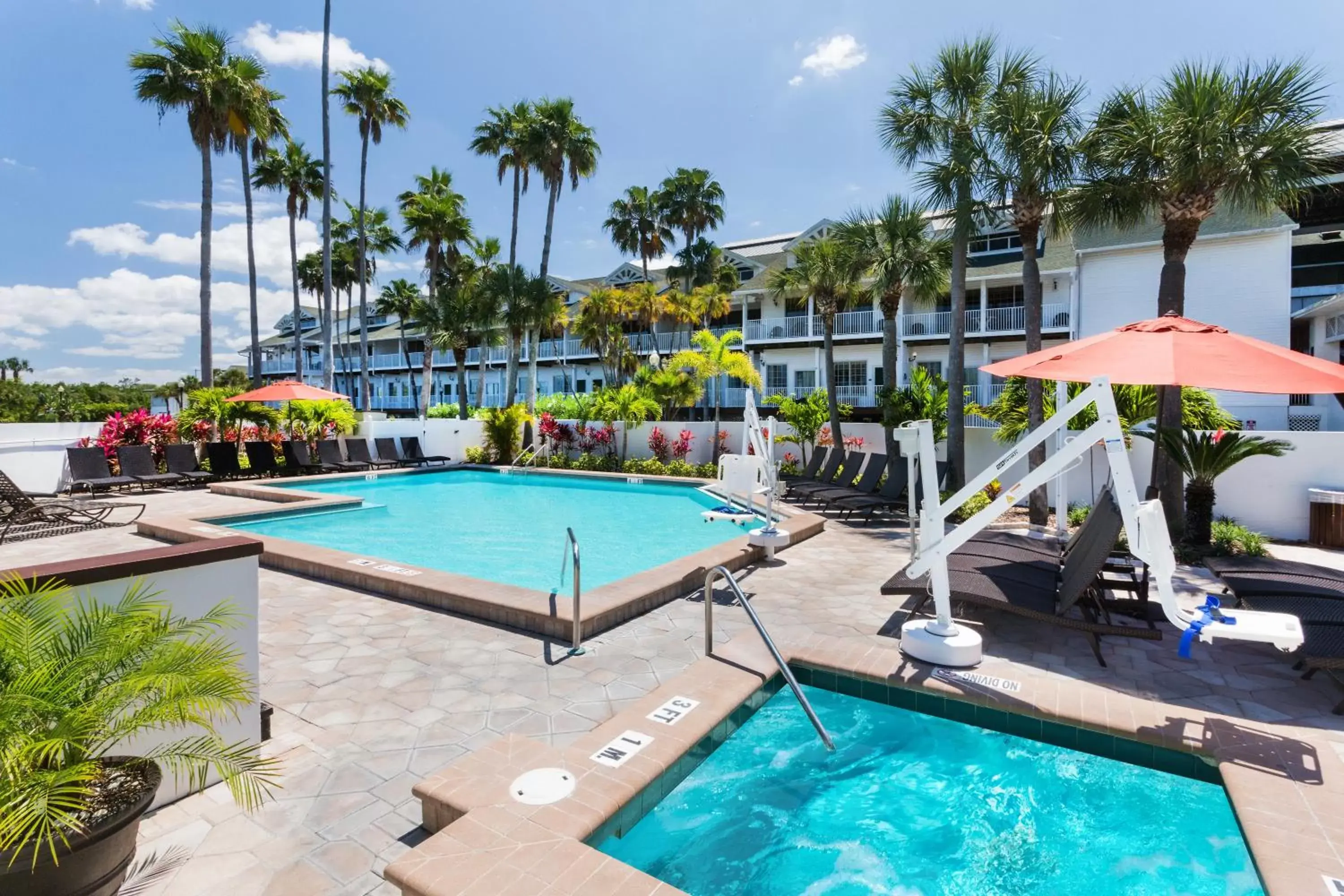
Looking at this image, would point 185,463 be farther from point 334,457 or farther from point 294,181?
point 294,181

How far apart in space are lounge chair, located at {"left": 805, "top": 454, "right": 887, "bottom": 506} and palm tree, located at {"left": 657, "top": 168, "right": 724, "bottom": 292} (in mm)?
22453

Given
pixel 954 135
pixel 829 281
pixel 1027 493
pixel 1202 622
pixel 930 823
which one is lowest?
pixel 930 823

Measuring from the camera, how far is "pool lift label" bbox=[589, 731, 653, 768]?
3.24 meters

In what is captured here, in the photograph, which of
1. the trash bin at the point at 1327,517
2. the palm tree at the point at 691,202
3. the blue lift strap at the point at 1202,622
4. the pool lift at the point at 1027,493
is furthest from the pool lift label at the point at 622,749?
the palm tree at the point at 691,202

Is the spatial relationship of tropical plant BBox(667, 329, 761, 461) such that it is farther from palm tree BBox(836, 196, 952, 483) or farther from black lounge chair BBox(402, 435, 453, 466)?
black lounge chair BBox(402, 435, 453, 466)

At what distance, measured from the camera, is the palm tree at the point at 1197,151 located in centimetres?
830

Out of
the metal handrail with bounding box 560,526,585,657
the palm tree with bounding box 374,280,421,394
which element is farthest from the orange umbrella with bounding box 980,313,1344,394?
the palm tree with bounding box 374,280,421,394

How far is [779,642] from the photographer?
5.11 metres

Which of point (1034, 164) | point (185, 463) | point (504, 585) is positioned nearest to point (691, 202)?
point (1034, 164)

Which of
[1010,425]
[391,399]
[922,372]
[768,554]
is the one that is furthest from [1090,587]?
[391,399]

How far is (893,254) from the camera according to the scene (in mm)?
15023

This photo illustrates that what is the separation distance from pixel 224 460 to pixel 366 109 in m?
19.7

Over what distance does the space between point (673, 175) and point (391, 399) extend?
2337 cm

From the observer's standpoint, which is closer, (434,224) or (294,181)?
(434,224)
